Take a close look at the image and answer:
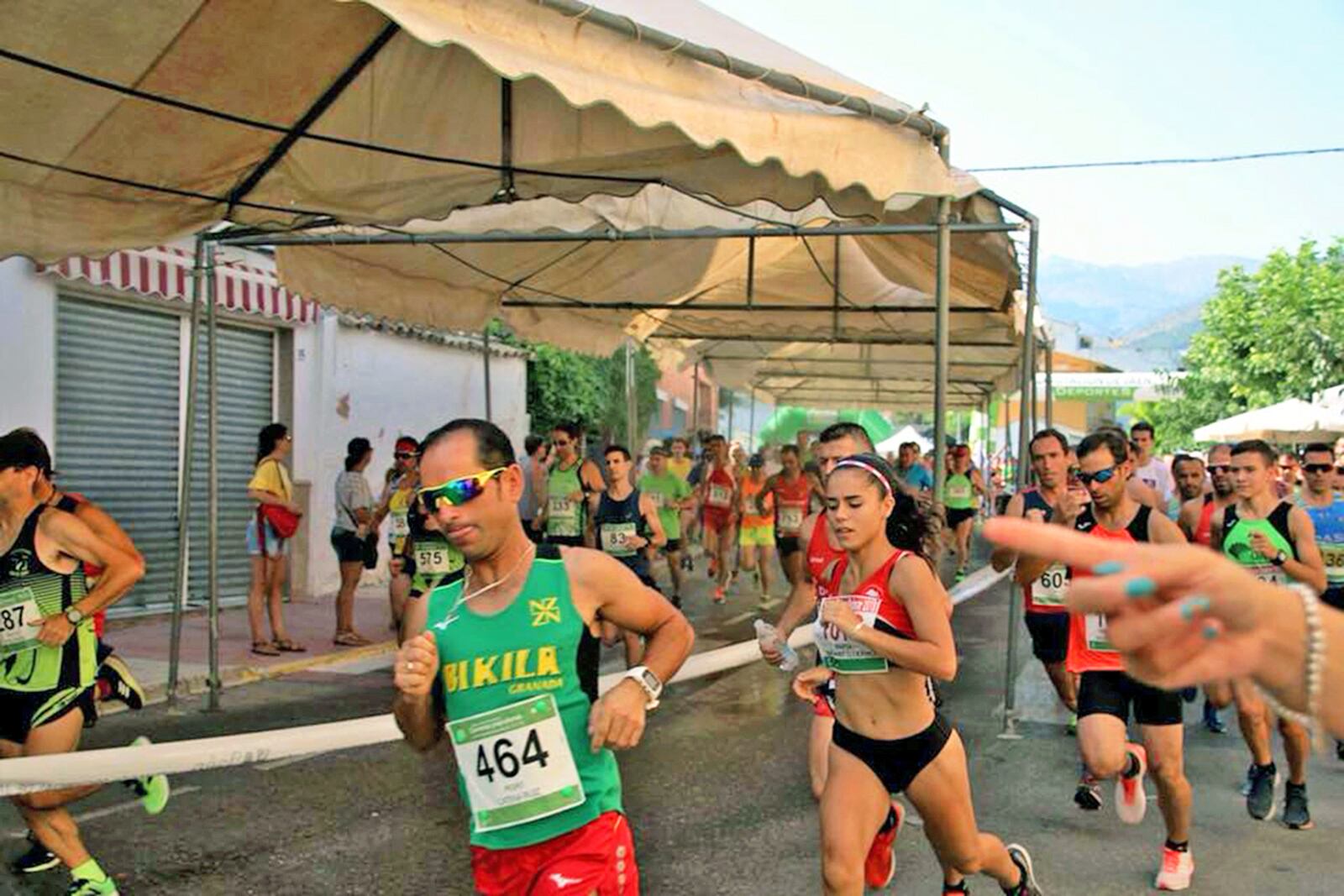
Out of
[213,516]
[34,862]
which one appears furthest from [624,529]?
[34,862]

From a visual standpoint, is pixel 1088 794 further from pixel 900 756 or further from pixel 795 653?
pixel 900 756

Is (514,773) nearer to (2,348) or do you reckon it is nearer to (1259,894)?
(1259,894)

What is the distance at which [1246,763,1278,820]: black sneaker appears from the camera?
22.5 ft

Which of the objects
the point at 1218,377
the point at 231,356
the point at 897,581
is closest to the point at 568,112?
the point at 897,581

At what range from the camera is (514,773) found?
3312 mm

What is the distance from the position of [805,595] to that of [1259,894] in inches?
87.9

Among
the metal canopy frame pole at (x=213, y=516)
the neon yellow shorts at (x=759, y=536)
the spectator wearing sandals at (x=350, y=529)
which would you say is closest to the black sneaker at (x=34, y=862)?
the metal canopy frame pole at (x=213, y=516)

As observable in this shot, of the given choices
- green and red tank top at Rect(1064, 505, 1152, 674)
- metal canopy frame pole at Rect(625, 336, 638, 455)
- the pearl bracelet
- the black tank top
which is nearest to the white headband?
green and red tank top at Rect(1064, 505, 1152, 674)

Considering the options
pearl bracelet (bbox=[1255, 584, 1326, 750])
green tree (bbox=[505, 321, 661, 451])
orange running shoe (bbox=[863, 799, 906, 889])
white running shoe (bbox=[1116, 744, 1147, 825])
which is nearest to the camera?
pearl bracelet (bbox=[1255, 584, 1326, 750])

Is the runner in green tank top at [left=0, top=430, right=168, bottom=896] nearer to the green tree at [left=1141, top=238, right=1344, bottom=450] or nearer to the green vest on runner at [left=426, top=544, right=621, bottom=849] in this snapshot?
the green vest on runner at [left=426, top=544, right=621, bottom=849]

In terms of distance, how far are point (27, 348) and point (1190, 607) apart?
1214 cm

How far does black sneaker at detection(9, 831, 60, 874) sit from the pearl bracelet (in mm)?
5524

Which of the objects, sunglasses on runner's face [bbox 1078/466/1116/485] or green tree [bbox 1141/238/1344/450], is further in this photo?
green tree [bbox 1141/238/1344/450]

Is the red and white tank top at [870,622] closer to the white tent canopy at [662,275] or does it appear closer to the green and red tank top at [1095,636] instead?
the green and red tank top at [1095,636]
